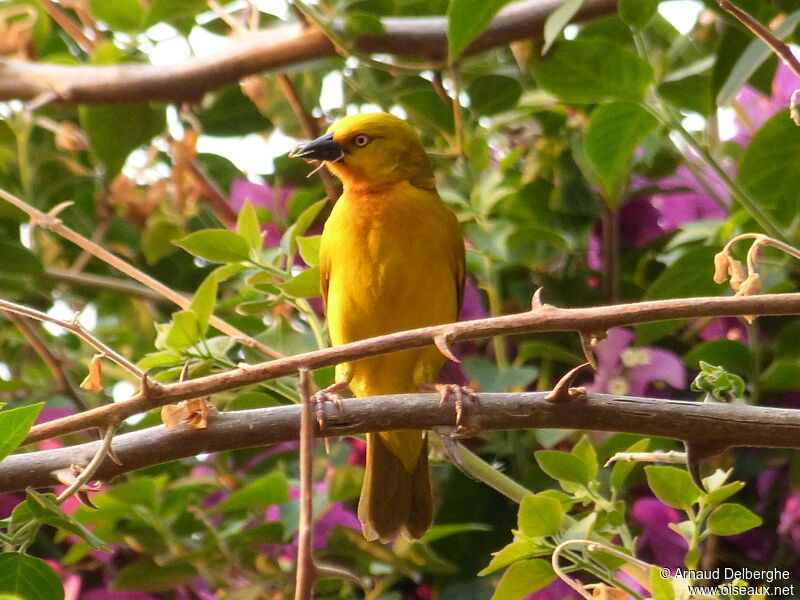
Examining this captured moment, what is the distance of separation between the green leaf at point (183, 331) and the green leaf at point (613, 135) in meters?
0.69

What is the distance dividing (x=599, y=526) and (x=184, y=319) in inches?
24.9

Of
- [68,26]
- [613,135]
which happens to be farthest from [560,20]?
[68,26]

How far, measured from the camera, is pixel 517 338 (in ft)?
7.12

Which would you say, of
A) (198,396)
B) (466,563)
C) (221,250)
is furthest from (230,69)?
(198,396)

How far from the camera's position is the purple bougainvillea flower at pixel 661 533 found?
181 centimetres

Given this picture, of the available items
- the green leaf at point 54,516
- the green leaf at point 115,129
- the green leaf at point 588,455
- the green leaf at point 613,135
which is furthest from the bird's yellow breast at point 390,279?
the green leaf at point 54,516

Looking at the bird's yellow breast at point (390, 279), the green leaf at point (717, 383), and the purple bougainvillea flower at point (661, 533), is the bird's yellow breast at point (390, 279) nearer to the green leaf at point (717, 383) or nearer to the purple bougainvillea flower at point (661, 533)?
the purple bougainvillea flower at point (661, 533)

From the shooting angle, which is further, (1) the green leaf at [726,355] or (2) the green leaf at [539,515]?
(1) the green leaf at [726,355]

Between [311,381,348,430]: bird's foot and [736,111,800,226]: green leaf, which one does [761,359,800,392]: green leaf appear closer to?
[736,111,800,226]: green leaf

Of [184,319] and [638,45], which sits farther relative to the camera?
[638,45]

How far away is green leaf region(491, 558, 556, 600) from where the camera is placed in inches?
53.5

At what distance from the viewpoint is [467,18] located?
65.4 inches

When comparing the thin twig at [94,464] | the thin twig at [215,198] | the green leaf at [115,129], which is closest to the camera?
the thin twig at [94,464]

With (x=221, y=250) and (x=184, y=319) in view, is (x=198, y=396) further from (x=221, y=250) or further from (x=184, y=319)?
(x=221, y=250)
